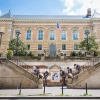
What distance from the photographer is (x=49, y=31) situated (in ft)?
155

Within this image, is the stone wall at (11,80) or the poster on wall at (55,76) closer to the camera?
the stone wall at (11,80)

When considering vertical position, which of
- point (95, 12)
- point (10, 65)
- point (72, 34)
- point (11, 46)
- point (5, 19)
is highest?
point (95, 12)

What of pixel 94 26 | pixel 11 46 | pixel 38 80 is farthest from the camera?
pixel 94 26

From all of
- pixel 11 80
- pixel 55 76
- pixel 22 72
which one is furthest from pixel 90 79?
pixel 11 80

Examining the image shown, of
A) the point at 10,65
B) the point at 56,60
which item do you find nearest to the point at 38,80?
the point at 10,65

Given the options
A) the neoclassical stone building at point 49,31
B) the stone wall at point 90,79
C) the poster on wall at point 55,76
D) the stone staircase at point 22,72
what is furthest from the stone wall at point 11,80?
the neoclassical stone building at point 49,31

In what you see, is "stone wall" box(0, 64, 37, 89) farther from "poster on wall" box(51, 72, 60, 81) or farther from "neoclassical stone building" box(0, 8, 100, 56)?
"neoclassical stone building" box(0, 8, 100, 56)

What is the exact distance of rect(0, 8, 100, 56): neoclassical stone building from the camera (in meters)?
45.7

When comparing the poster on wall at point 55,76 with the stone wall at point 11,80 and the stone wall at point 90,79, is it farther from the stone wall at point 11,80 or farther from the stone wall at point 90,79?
the stone wall at point 11,80

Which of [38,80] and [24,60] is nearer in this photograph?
[38,80]

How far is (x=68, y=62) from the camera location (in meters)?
25.2

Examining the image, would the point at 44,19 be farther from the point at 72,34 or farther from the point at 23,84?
the point at 23,84

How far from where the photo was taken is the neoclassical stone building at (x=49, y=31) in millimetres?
45719

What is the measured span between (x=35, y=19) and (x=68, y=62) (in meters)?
25.3
